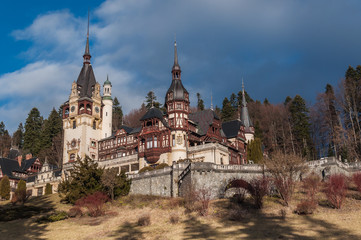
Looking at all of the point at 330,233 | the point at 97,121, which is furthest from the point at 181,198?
the point at 97,121

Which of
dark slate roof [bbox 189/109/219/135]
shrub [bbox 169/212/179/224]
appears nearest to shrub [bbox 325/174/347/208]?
shrub [bbox 169/212/179/224]

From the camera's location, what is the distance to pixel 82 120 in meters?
70.4

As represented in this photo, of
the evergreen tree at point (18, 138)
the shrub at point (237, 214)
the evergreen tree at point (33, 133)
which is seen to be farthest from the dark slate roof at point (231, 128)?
the evergreen tree at point (18, 138)

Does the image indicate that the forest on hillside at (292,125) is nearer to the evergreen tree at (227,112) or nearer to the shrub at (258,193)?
the evergreen tree at (227,112)

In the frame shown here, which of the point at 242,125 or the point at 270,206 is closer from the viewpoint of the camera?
the point at 270,206

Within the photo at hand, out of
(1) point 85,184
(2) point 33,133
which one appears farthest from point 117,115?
(1) point 85,184

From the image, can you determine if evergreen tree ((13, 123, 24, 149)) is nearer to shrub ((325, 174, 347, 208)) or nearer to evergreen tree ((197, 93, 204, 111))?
evergreen tree ((197, 93, 204, 111))

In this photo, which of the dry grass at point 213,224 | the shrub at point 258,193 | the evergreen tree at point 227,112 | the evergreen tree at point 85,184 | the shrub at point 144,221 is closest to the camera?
the dry grass at point 213,224

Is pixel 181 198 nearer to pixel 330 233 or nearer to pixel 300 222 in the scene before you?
pixel 300 222

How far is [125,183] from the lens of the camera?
1845 inches

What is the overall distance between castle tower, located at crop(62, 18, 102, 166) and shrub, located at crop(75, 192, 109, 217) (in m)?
25.9

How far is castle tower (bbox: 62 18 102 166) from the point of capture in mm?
69375

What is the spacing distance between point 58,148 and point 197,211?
5964cm

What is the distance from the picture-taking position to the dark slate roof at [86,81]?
241ft
